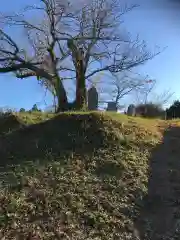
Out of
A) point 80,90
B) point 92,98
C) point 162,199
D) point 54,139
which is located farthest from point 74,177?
point 92,98

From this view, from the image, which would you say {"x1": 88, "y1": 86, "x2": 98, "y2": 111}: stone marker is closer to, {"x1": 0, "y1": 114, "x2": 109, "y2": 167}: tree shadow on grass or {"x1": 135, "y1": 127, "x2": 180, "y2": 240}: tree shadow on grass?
{"x1": 0, "y1": 114, "x2": 109, "y2": 167}: tree shadow on grass

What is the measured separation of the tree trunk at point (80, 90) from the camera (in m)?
19.3

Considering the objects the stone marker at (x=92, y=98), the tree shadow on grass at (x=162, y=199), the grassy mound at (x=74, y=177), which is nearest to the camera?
the grassy mound at (x=74, y=177)

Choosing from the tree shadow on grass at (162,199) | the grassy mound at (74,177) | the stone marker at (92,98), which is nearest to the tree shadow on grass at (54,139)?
the grassy mound at (74,177)

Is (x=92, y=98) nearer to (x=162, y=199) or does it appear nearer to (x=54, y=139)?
(x=54, y=139)

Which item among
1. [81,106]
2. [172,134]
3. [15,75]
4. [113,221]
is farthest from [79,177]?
[15,75]

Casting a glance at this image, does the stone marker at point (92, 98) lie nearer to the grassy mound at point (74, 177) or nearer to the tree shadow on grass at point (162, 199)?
the grassy mound at point (74, 177)

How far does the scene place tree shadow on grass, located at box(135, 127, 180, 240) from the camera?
28.9 feet

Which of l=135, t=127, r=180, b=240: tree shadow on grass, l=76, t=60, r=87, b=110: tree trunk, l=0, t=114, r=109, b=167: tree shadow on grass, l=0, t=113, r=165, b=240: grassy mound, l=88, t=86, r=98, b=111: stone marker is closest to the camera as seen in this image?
l=0, t=113, r=165, b=240: grassy mound

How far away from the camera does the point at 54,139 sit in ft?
42.0

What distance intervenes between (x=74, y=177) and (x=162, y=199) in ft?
6.40

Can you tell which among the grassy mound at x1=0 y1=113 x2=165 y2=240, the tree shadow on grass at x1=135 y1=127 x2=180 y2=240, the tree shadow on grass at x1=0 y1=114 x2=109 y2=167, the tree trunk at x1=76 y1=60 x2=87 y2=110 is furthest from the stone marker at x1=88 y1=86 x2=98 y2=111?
the tree shadow on grass at x1=135 y1=127 x2=180 y2=240

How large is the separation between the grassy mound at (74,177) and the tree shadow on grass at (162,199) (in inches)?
7.6

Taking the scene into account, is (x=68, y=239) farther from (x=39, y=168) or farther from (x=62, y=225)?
(x=39, y=168)
